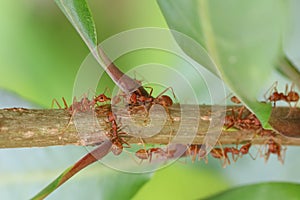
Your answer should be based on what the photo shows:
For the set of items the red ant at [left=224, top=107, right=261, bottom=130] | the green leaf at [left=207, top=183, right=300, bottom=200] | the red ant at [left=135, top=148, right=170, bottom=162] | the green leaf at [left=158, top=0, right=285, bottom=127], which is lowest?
the green leaf at [left=207, top=183, right=300, bottom=200]

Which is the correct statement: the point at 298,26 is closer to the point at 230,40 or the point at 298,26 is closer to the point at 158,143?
the point at 158,143

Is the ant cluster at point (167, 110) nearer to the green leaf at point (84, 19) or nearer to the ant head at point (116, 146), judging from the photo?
the ant head at point (116, 146)

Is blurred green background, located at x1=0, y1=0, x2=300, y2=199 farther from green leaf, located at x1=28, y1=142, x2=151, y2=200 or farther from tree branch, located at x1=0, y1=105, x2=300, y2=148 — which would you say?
tree branch, located at x1=0, y1=105, x2=300, y2=148

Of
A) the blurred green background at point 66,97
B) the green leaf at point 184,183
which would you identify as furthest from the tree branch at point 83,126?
the green leaf at point 184,183

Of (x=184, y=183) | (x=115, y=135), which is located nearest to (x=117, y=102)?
(x=115, y=135)

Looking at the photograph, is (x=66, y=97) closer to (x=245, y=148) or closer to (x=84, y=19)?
(x=245, y=148)

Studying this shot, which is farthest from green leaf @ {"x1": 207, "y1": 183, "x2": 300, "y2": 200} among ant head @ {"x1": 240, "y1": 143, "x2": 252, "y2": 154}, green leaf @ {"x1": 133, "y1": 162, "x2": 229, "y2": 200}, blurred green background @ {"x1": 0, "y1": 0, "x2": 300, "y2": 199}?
green leaf @ {"x1": 133, "y1": 162, "x2": 229, "y2": 200}

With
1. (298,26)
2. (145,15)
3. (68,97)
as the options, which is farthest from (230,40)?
(145,15)

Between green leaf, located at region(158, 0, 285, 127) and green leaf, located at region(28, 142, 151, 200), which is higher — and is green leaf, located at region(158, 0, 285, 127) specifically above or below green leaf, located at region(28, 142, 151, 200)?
above
